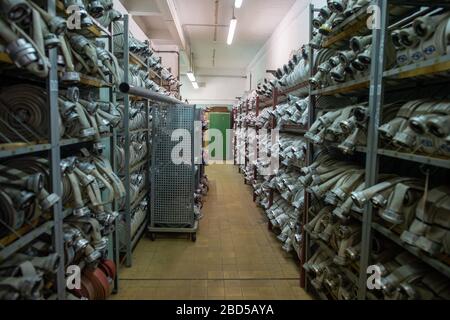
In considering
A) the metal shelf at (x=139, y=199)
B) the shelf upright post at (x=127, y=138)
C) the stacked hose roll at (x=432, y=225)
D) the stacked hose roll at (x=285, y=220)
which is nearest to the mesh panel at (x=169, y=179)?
the metal shelf at (x=139, y=199)

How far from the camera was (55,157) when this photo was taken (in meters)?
Answer: 1.65

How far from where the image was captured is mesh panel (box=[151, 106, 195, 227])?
13.5ft

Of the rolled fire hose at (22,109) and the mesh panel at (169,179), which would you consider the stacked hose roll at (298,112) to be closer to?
the mesh panel at (169,179)

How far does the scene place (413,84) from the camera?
1.99m

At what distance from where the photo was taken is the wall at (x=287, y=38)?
17.4 feet

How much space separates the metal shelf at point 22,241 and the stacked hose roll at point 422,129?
1.76m

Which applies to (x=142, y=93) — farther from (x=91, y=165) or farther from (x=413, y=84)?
(x=413, y=84)

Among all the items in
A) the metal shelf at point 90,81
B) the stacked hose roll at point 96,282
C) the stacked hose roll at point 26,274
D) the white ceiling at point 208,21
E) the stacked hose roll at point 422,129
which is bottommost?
the stacked hose roll at point 96,282

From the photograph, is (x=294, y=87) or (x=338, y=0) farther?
(x=294, y=87)

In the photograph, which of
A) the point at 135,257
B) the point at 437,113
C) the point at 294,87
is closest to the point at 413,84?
the point at 437,113

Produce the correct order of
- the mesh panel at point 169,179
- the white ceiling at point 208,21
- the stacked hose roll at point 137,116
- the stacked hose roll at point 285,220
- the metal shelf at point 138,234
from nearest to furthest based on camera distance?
the stacked hose roll at point 137,116, the stacked hose roll at point 285,220, the metal shelf at point 138,234, the mesh panel at point 169,179, the white ceiling at point 208,21

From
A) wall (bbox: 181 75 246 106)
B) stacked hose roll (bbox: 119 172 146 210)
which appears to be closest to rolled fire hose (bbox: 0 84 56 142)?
stacked hose roll (bbox: 119 172 146 210)
